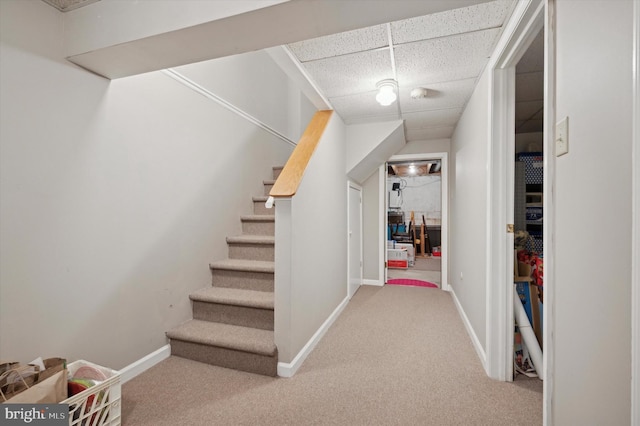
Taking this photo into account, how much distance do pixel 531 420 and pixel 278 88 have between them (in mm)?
4081

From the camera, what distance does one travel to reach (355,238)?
378 cm

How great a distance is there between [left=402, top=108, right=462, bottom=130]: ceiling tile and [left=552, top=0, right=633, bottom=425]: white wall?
6.73ft

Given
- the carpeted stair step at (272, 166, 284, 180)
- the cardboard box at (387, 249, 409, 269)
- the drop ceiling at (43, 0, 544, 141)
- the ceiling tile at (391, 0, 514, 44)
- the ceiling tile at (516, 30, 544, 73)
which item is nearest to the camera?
the ceiling tile at (391, 0, 514, 44)

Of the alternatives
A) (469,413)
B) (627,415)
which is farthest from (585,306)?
(469,413)

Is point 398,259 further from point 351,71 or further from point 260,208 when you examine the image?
point 351,71

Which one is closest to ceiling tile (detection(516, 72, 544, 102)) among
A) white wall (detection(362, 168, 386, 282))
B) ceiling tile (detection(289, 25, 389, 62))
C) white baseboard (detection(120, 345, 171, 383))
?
ceiling tile (detection(289, 25, 389, 62))

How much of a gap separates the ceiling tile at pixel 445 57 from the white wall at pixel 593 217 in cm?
76

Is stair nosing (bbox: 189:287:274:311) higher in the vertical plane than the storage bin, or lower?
higher

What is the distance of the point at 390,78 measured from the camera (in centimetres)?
217

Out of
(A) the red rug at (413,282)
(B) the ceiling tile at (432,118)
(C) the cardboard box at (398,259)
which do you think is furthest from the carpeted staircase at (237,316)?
(C) the cardboard box at (398,259)

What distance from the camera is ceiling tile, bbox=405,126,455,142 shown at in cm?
360

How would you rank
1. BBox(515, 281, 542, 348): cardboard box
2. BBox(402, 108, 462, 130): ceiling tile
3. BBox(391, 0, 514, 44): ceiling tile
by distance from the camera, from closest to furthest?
BBox(391, 0, 514, 44): ceiling tile < BBox(515, 281, 542, 348): cardboard box < BBox(402, 108, 462, 130): ceiling tile

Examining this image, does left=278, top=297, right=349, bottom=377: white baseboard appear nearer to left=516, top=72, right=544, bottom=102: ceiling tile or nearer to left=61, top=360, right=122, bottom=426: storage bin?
left=61, top=360, right=122, bottom=426: storage bin

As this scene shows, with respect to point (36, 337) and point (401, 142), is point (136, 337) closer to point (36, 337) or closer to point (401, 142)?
point (36, 337)
